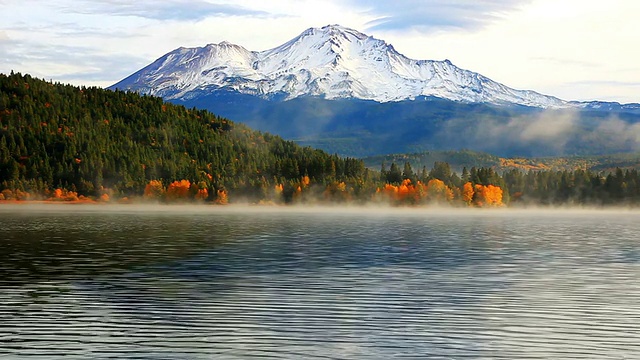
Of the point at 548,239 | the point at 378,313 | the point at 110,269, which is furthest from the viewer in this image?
the point at 548,239

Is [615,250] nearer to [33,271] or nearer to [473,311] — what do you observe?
[473,311]

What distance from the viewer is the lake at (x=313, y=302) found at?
1799 inches

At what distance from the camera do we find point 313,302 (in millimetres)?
61000

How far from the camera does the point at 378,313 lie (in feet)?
186

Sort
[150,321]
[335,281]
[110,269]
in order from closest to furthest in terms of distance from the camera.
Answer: [150,321]
[335,281]
[110,269]

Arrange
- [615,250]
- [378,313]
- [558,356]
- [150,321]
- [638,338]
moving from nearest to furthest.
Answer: [558,356] → [638,338] → [150,321] → [378,313] → [615,250]

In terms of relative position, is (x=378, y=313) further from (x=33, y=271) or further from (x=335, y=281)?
(x=33, y=271)

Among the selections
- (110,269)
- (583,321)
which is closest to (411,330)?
(583,321)

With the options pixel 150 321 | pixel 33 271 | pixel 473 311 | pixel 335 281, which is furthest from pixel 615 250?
pixel 150 321

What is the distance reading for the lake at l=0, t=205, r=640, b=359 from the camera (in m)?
45.7

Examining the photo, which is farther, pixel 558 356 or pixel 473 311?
pixel 473 311

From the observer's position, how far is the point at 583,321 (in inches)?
2117

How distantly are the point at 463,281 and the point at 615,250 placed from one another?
47.1 metres

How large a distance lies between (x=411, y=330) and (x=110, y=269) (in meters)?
→ 38.7
